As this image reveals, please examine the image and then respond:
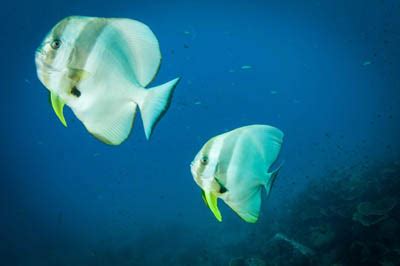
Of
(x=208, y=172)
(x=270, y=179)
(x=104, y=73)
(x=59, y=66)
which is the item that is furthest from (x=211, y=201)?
(x=59, y=66)

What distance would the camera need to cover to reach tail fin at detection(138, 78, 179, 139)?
1.22m

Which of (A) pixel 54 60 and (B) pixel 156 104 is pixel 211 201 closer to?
(B) pixel 156 104

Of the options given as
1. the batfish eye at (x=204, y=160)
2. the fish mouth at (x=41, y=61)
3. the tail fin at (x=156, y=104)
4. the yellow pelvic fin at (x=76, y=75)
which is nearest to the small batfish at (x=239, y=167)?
the batfish eye at (x=204, y=160)

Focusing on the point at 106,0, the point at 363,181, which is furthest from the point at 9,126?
the point at 363,181

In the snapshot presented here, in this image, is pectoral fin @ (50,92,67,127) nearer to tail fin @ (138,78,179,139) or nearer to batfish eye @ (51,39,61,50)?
batfish eye @ (51,39,61,50)

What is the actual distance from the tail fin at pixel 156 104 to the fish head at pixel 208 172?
1.65ft

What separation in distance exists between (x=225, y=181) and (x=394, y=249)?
17.4ft

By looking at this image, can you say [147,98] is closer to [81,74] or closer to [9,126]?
[81,74]

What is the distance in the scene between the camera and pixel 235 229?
14266 millimetres

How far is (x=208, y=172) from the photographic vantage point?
5.49 ft

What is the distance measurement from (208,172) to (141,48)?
693 millimetres

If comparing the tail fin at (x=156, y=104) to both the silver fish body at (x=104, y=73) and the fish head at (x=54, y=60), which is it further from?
the fish head at (x=54, y=60)

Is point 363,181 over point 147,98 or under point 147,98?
under

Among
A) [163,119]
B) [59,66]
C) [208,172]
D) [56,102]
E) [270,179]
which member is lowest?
[163,119]
